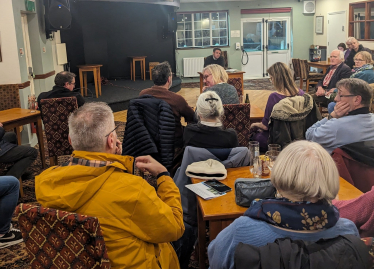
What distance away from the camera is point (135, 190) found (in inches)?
61.4

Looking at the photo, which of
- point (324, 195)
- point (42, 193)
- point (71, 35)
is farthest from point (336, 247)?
point (71, 35)

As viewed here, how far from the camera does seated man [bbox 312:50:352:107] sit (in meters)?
6.27

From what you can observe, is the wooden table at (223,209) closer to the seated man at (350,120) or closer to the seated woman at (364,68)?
the seated man at (350,120)

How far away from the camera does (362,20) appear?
1036cm

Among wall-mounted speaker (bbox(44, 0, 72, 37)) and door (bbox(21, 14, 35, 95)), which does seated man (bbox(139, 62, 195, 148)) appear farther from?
wall-mounted speaker (bbox(44, 0, 72, 37))

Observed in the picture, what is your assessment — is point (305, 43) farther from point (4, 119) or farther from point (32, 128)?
point (4, 119)

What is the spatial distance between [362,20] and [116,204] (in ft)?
35.1

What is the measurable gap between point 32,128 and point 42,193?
16.0 feet

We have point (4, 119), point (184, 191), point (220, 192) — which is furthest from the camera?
point (4, 119)

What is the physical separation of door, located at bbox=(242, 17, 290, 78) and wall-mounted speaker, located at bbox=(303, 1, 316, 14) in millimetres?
652

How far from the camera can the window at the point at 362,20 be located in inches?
396

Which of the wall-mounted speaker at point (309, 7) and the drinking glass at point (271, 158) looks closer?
the drinking glass at point (271, 158)

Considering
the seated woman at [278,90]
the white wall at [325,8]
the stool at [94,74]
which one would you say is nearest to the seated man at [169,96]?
the seated woman at [278,90]

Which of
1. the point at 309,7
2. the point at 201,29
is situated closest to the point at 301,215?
the point at 201,29
